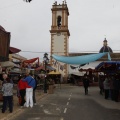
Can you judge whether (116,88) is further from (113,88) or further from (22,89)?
(22,89)

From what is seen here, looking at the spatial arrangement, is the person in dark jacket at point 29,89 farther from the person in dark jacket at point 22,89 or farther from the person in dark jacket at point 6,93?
the person in dark jacket at point 6,93

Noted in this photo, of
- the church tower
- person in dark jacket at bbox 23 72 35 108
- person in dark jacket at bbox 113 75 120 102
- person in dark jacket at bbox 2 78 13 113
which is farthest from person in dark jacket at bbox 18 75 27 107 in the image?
the church tower

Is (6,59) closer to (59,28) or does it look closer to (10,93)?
(10,93)

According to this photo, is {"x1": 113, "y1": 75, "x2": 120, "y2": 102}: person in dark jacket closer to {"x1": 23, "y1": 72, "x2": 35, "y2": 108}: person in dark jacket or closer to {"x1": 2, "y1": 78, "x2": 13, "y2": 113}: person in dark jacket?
{"x1": 23, "y1": 72, "x2": 35, "y2": 108}: person in dark jacket

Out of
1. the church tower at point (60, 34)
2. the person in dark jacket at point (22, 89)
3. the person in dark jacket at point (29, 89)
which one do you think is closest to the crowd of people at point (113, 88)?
the person in dark jacket at point (29, 89)

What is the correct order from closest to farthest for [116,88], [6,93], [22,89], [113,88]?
[6,93], [22,89], [116,88], [113,88]

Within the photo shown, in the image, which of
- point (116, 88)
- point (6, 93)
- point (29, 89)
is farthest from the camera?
point (116, 88)

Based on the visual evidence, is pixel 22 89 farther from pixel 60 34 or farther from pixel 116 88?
pixel 60 34

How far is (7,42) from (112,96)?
29.9ft

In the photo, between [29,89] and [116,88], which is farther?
[116,88]

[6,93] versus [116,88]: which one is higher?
[116,88]

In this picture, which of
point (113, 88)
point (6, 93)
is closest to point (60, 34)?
point (113, 88)

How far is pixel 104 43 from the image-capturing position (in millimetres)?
82438

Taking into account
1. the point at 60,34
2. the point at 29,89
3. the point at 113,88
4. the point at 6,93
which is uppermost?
the point at 60,34
